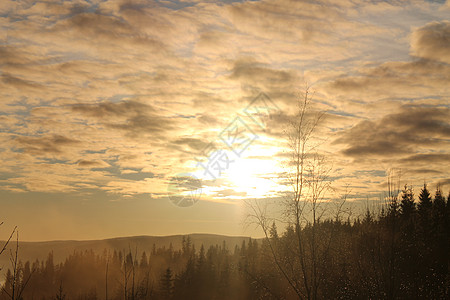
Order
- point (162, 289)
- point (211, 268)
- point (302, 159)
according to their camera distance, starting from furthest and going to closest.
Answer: point (211, 268) < point (162, 289) < point (302, 159)

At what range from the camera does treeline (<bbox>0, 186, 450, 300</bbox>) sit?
14930mm

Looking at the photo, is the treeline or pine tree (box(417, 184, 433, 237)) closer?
the treeline

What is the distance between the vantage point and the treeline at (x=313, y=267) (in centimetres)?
1493

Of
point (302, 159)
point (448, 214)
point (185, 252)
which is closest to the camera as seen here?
point (302, 159)

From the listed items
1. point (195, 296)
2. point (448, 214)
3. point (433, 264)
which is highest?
point (448, 214)

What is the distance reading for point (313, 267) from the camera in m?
12.4

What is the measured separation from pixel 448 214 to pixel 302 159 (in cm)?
4470

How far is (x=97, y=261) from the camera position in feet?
652

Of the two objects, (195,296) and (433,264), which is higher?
(433,264)

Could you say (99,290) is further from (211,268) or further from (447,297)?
(447,297)

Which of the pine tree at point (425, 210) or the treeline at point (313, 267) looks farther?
the pine tree at point (425, 210)

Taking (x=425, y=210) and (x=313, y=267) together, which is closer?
(x=313, y=267)

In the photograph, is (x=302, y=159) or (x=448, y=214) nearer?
(x=302, y=159)

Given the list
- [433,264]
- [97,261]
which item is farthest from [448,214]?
[97,261]
